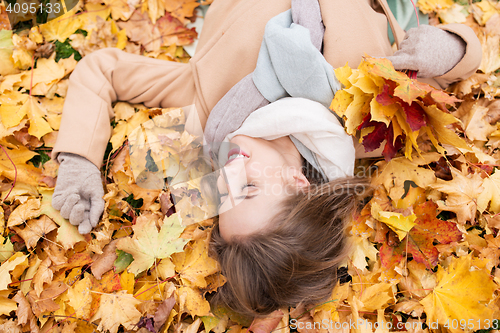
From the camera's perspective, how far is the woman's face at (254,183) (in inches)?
53.1

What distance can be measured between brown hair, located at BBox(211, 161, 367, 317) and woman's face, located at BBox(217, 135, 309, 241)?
5cm

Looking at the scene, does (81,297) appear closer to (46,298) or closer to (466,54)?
(46,298)

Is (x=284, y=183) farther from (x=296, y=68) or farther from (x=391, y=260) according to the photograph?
(x=391, y=260)

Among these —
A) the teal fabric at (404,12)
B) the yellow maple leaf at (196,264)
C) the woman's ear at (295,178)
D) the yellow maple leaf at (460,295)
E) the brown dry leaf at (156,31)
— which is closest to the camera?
the yellow maple leaf at (460,295)

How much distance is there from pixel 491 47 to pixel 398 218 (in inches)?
55.3

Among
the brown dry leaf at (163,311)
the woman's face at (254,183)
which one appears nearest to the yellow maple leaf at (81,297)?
the brown dry leaf at (163,311)

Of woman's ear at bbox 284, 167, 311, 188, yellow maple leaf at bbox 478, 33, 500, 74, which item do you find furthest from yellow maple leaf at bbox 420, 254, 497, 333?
yellow maple leaf at bbox 478, 33, 500, 74

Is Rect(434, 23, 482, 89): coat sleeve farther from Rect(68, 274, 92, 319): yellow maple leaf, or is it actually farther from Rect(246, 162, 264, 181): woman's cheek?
Rect(68, 274, 92, 319): yellow maple leaf

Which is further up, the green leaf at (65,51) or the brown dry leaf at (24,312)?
the green leaf at (65,51)

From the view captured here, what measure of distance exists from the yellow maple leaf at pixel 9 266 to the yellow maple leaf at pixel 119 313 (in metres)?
0.46

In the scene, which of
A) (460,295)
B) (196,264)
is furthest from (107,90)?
(460,295)

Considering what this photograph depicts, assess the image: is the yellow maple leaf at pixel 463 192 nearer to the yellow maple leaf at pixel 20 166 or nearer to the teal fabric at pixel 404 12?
the teal fabric at pixel 404 12

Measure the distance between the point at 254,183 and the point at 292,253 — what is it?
1.22ft

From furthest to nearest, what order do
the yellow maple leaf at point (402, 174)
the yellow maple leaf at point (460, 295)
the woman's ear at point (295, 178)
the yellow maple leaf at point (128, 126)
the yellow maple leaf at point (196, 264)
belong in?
the yellow maple leaf at point (128, 126), the yellow maple leaf at point (402, 174), the yellow maple leaf at point (196, 264), the woman's ear at point (295, 178), the yellow maple leaf at point (460, 295)
